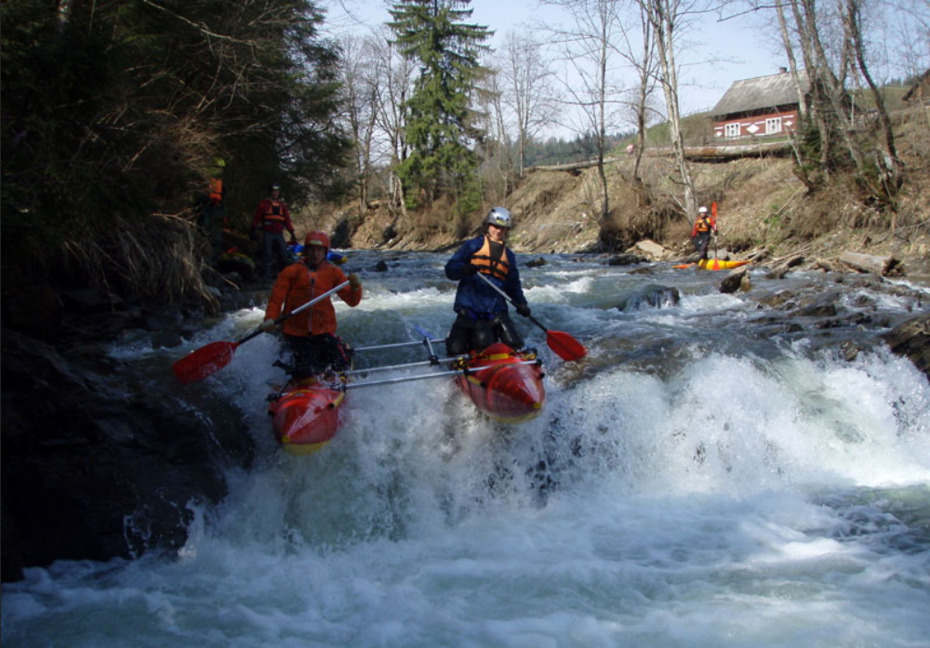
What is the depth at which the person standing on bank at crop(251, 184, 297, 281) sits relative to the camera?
11.4 metres

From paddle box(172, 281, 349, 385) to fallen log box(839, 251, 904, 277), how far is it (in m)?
10.8

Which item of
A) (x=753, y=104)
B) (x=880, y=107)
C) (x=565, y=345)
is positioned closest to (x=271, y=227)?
(x=565, y=345)

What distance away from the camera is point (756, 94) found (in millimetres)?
40219

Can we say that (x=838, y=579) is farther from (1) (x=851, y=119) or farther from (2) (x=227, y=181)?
(1) (x=851, y=119)

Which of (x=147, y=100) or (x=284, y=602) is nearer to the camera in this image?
(x=284, y=602)

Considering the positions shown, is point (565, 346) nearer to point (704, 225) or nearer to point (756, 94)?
point (704, 225)

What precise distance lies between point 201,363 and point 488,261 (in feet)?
8.35

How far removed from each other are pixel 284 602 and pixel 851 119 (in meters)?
16.3

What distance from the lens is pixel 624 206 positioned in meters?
22.7

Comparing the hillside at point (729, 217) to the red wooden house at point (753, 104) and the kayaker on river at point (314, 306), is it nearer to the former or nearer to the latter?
the kayaker on river at point (314, 306)

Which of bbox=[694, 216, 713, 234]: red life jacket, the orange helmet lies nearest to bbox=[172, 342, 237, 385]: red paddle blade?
the orange helmet

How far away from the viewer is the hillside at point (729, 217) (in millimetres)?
14055

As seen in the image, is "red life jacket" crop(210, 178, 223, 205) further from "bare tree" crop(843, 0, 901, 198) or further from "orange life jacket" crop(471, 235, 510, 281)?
"bare tree" crop(843, 0, 901, 198)

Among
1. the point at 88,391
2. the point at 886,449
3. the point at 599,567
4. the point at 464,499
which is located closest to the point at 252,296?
the point at 88,391
